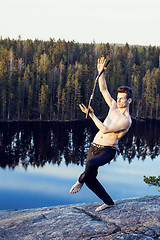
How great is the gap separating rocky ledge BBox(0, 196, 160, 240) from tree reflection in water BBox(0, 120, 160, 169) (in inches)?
944

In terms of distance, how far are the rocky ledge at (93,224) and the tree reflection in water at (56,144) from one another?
23973 mm

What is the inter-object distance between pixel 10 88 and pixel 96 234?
199ft

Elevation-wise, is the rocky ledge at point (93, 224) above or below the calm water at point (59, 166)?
above

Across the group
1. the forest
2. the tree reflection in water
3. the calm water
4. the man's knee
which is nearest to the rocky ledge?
the man's knee

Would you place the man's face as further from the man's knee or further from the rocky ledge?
the rocky ledge

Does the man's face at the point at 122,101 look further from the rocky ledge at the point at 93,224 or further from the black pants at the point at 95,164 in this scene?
→ the rocky ledge at the point at 93,224

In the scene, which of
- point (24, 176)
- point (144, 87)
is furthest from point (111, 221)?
point (144, 87)

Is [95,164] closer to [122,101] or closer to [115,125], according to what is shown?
[115,125]

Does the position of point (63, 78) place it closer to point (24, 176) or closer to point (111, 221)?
point (24, 176)

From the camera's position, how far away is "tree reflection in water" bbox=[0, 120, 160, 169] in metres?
34.7

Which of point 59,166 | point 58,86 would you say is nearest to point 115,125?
point 59,166

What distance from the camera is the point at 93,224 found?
7406 millimetres

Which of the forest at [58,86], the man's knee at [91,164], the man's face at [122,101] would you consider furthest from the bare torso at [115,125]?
the forest at [58,86]

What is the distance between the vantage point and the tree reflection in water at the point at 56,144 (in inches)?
1364
